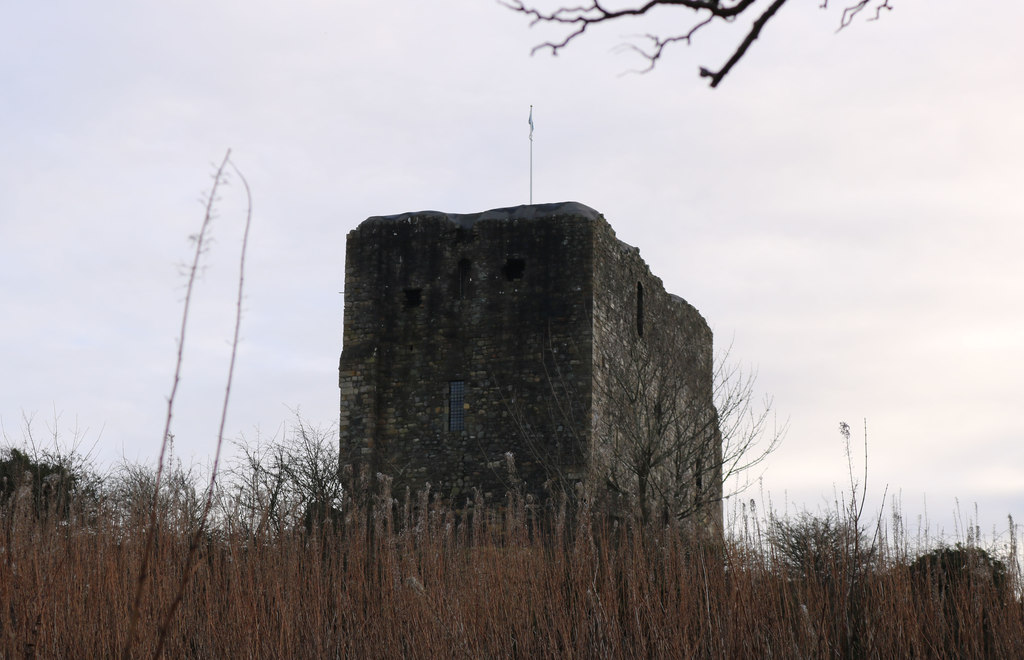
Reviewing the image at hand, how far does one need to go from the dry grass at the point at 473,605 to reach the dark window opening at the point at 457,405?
30.0ft

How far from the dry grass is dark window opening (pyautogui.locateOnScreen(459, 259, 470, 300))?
9.48m

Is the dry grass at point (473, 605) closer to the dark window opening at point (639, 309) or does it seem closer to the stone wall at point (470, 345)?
the stone wall at point (470, 345)

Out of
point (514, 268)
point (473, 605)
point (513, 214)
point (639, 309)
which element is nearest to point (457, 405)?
point (514, 268)

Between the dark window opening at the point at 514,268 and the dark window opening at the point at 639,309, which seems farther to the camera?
the dark window opening at the point at 639,309

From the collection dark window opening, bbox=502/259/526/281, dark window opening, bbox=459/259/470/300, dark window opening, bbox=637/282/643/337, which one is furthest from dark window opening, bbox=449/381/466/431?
dark window opening, bbox=637/282/643/337

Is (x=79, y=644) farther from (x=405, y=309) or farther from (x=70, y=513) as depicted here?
(x=405, y=309)

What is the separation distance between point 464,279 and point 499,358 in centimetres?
131

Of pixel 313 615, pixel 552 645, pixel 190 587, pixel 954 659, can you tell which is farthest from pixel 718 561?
pixel 190 587

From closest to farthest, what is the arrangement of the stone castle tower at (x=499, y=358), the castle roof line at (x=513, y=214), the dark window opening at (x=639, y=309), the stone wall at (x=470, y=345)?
the stone castle tower at (x=499, y=358) → the stone wall at (x=470, y=345) → the castle roof line at (x=513, y=214) → the dark window opening at (x=639, y=309)

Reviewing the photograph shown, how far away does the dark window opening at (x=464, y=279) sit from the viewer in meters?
16.1

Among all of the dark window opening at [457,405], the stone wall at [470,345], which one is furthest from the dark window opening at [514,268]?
the dark window opening at [457,405]

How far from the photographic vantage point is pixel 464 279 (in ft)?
53.0

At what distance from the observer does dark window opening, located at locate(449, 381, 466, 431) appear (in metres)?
15.9

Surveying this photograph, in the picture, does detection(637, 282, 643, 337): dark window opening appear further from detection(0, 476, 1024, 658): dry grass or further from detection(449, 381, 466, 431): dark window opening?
detection(0, 476, 1024, 658): dry grass
